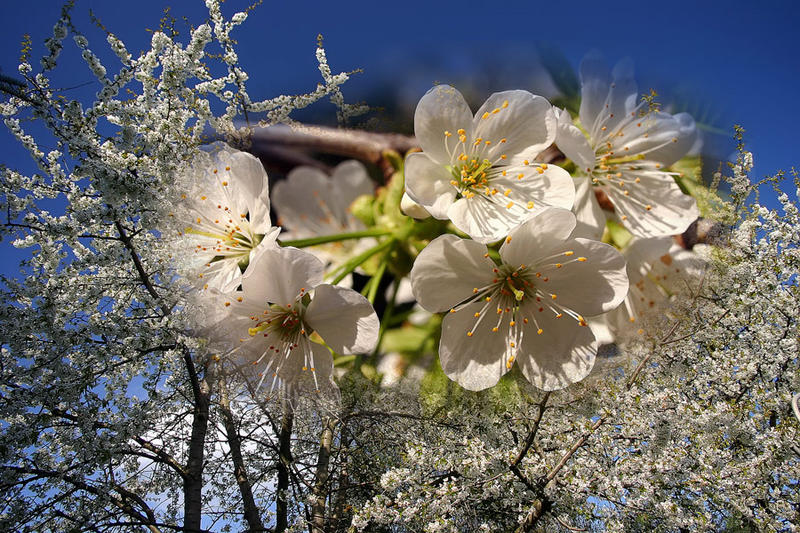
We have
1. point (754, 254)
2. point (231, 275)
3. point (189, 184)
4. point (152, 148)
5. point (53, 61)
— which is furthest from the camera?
point (754, 254)

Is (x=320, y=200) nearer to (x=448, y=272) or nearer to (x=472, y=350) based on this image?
(x=448, y=272)

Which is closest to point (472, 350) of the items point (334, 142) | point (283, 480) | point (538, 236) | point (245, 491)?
point (538, 236)

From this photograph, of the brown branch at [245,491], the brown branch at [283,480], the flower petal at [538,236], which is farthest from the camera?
the brown branch at [245,491]

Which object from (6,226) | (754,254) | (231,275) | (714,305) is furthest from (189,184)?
(754,254)

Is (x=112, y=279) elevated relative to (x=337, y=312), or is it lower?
elevated

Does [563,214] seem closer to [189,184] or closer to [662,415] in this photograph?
[189,184]

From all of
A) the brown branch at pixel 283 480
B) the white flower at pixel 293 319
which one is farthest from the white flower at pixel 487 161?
the brown branch at pixel 283 480

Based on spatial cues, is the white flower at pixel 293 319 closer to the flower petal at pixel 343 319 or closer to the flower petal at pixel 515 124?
the flower petal at pixel 343 319
